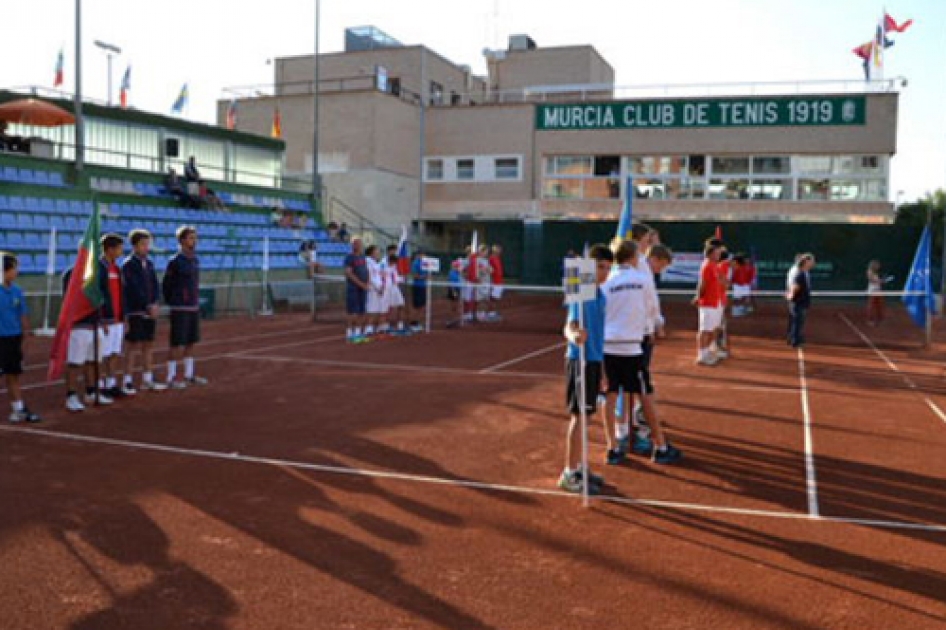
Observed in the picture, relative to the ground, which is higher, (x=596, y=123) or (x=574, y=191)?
(x=596, y=123)

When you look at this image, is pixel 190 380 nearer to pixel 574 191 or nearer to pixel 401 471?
pixel 401 471

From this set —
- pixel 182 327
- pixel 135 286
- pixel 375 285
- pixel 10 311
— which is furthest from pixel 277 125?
pixel 10 311

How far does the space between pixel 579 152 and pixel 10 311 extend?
3284 centimetres

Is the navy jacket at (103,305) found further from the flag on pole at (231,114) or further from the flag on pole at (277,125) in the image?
the flag on pole at (231,114)

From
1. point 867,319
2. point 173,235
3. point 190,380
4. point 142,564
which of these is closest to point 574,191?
point 867,319

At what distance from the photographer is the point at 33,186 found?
883 inches

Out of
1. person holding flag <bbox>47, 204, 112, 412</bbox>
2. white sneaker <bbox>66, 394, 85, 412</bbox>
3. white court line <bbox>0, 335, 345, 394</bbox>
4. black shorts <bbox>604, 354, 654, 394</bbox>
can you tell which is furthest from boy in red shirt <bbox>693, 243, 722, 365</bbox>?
white sneaker <bbox>66, 394, 85, 412</bbox>

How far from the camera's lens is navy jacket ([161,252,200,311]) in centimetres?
1128

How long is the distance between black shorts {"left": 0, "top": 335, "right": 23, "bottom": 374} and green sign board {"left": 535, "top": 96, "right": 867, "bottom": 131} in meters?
32.8

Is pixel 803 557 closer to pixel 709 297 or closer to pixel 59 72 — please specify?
pixel 709 297

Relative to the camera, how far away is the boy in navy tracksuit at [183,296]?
11266mm

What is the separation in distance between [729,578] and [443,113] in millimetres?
38749

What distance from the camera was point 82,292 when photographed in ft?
32.4

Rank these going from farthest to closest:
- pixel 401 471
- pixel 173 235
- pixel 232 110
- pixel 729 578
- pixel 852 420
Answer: pixel 232 110
pixel 173 235
pixel 852 420
pixel 401 471
pixel 729 578
